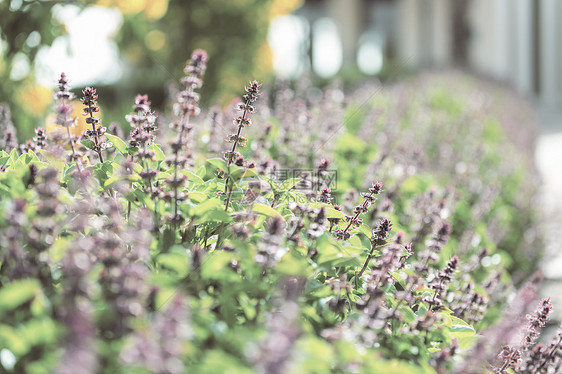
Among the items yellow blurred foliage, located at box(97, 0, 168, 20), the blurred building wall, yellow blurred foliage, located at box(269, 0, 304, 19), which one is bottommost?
the blurred building wall

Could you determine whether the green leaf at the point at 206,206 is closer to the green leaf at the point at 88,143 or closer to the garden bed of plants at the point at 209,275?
the garden bed of plants at the point at 209,275

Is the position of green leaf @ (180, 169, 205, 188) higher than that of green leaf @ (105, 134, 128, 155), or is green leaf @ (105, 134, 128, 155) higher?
green leaf @ (105, 134, 128, 155)

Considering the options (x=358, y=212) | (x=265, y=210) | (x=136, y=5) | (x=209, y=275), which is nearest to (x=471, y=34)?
(x=136, y=5)

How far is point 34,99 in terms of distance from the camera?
5430 millimetres

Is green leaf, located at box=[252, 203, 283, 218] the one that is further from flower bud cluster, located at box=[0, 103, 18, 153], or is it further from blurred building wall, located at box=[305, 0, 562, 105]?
blurred building wall, located at box=[305, 0, 562, 105]

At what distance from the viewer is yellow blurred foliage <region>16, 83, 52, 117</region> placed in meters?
5.34

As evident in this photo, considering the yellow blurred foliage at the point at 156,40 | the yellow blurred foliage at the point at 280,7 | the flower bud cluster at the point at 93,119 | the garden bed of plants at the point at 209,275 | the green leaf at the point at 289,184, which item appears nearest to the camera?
the garden bed of plants at the point at 209,275

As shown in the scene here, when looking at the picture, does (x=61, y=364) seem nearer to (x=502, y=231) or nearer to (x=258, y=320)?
(x=258, y=320)

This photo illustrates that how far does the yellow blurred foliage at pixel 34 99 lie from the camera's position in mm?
5340

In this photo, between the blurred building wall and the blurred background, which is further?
the blurred building wall

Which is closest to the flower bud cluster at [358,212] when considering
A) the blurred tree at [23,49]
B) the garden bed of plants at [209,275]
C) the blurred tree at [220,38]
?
the garden bed of plants at [209,275]

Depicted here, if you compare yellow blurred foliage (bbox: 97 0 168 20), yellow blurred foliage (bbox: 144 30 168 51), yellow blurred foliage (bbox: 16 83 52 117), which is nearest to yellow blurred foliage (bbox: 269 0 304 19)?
yellow blurred foliage (bbox: 144 30 168 51)

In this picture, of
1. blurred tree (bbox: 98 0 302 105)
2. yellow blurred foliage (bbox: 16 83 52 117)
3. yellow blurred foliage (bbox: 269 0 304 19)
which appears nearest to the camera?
yellow blurred foliage (bbox: 16 83 52 117)

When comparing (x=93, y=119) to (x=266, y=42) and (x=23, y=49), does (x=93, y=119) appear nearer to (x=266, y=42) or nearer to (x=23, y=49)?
(x=23, y=49)
